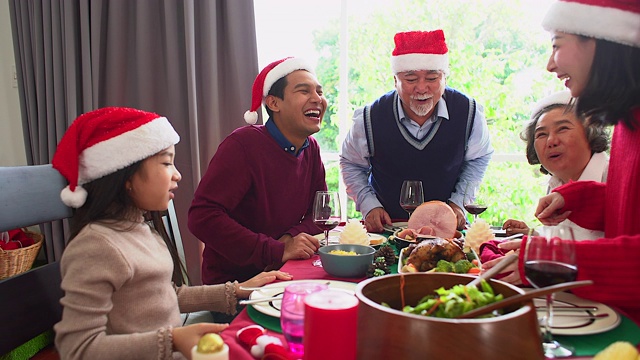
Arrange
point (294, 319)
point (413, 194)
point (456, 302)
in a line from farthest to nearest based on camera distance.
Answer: point (413, 194) → point (294, 319) → point (456, 302)

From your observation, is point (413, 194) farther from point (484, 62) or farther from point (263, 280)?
point (484, 62)

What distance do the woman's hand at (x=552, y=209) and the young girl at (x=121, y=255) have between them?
73 centimetres

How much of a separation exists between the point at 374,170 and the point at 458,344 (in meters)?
Answer: 2.12

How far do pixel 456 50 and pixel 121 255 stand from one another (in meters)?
3.03

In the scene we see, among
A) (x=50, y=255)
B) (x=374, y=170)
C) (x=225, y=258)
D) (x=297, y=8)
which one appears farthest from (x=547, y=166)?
(x=50, y=255)

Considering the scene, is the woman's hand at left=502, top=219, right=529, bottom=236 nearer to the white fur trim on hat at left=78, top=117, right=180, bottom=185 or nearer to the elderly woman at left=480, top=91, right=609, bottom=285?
the elderly woman at left=480, top=91, right=609, bottom=285

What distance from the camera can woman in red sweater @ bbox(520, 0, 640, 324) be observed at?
952 mm

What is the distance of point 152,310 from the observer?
1138 millimetres

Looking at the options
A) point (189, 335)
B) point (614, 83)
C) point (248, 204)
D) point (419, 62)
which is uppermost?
point (419, 62)

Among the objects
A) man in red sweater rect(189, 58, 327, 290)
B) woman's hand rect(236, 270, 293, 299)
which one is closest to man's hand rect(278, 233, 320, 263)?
man in red sweater rect(189, 58, 327, 290)

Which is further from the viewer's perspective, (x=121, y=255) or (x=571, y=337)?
(x=121, y=255)

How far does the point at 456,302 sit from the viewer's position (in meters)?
0.66

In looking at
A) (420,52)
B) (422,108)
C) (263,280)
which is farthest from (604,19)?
(420,52)

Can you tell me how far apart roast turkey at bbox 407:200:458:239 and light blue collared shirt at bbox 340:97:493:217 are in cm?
78
